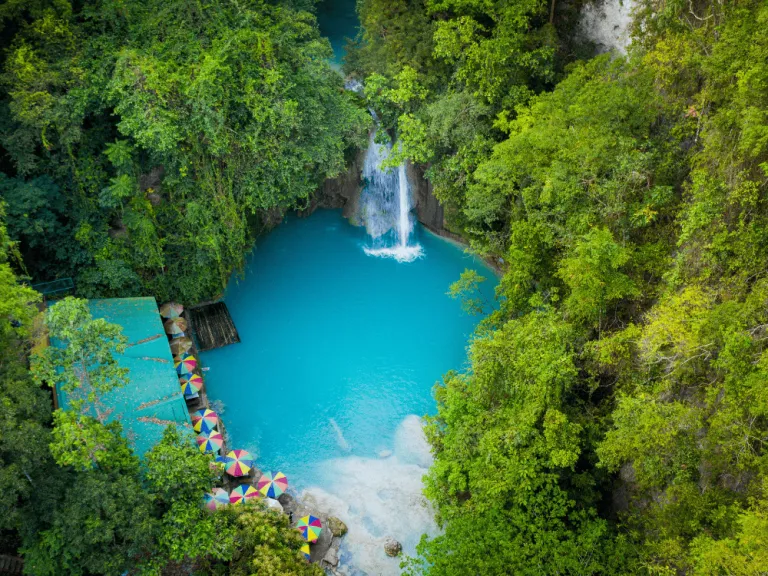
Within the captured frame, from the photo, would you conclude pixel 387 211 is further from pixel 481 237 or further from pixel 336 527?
pixel 336 527

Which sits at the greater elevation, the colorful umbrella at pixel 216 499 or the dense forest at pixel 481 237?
the dense forest at pixel 481 237

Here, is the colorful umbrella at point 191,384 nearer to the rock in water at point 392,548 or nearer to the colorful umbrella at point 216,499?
the colorful umbrella at point 216,499

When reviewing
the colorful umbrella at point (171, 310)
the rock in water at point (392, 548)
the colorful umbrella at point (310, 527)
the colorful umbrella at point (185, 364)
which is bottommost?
the rock in water at point (392, 548)

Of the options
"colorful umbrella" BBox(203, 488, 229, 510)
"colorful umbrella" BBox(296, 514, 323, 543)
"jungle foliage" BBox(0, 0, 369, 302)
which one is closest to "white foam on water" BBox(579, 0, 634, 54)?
"jungle foliage" BBox(0, 0, 369, 302)

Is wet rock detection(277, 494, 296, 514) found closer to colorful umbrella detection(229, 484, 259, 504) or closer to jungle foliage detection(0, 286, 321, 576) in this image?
colorful umbrella detection(229, 484, 259, 504)

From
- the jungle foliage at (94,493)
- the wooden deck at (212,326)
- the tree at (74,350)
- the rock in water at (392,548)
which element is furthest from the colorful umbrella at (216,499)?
the wooden deck at (212,326)
